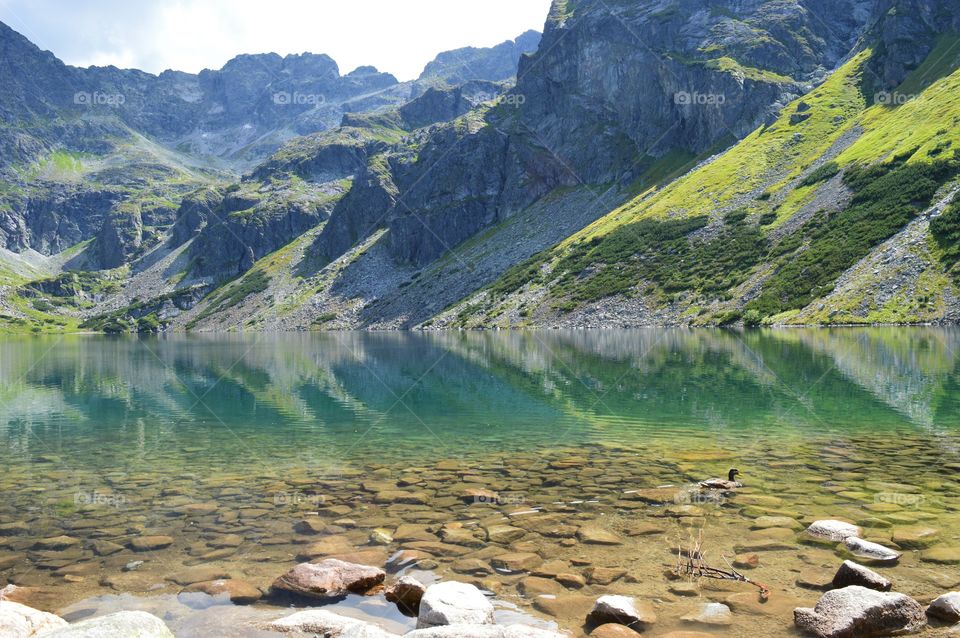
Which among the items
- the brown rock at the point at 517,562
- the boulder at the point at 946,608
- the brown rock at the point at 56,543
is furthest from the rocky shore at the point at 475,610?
the brown rock at the point at 56,543

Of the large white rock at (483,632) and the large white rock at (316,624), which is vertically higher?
the large white rock at (483,632)

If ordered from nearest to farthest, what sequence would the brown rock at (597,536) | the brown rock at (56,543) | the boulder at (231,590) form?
the boulder at (231,590)
the brown rock at (597,536)
the brown rock at (56,543)

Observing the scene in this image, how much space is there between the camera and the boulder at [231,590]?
36.5ft

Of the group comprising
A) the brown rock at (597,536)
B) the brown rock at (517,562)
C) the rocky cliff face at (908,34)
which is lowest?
the brown rock at (517,562)

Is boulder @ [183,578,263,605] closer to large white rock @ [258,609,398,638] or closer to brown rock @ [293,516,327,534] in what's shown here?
large white rock @ [258,609,398,638]

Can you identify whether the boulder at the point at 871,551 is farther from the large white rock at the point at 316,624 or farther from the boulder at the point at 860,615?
the large white rock at the point at 316,624

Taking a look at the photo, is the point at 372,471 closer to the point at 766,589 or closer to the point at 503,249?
the point at 766,589

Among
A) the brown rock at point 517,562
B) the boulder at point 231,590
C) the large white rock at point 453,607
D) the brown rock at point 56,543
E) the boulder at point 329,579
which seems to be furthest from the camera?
the brown rock at point 56,543

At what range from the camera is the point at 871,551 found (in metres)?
11.8

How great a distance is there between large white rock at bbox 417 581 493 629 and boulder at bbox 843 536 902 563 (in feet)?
24.5

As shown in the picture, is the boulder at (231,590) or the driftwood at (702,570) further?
the boulder at (231,590)

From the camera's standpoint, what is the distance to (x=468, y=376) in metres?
50.8

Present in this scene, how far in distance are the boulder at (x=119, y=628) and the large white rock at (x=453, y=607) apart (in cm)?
388

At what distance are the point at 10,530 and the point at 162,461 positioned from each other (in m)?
8.35
